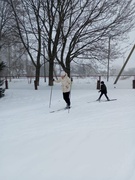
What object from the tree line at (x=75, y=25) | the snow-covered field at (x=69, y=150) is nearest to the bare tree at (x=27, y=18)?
the tree line at (x=75, y=25)

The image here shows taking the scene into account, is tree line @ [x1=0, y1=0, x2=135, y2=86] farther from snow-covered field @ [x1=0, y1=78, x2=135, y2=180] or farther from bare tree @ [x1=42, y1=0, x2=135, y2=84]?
snow-covered field @ [x1=0, y1=78, x2=135, y2=180]

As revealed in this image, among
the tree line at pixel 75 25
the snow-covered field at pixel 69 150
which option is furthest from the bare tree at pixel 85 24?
the snow-covered field at pixel 69 150

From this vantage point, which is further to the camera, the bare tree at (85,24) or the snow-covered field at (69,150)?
the bare tree at (85,24)

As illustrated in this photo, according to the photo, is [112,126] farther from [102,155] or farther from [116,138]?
[102,155]

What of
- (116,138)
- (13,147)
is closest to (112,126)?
(116,138)

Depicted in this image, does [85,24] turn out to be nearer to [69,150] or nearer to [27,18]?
[27,18]

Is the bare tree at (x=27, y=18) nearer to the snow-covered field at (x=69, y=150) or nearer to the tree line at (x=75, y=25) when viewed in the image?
the tree line at (x=75, y=25)

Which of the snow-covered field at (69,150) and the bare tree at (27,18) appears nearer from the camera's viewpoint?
the snow-covered field at (69,150)

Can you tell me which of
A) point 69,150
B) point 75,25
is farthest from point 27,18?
point 69,150

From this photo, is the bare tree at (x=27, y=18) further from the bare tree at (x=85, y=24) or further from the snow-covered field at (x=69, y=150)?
the snow-covered field at (x=69, y=150)

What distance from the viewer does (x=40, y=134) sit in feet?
21.8

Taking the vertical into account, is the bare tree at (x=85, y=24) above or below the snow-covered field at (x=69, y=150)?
above

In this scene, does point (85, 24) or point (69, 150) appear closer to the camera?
point (69, 150)

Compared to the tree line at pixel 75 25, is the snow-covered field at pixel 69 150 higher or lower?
lower
